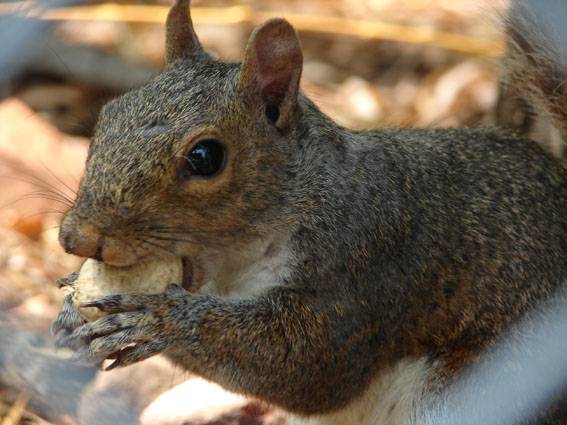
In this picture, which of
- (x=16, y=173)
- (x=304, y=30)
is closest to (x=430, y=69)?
(x=304, y=30)

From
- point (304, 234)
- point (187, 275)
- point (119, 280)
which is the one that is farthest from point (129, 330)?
point (304, 234)

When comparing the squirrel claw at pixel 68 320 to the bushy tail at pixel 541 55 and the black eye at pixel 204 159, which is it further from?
the bushy tail at pixel 541 55

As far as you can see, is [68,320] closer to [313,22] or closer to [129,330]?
[129,330]

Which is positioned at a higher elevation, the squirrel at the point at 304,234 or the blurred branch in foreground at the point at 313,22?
the squirrel at the point at 304,234

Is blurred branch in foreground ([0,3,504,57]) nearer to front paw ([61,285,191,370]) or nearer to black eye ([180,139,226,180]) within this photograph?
black eye ([180,139,226,180])

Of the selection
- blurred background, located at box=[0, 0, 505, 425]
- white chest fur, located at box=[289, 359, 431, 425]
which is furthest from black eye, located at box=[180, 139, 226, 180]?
blurred background, located at box=[0, 0, 505, 425]

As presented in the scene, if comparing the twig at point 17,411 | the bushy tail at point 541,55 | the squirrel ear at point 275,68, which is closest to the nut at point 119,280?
the squirrel ear at point 275,68

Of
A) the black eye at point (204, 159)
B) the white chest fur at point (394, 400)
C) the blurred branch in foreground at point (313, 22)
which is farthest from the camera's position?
the blurred branch in foreground at point (313, 22)
